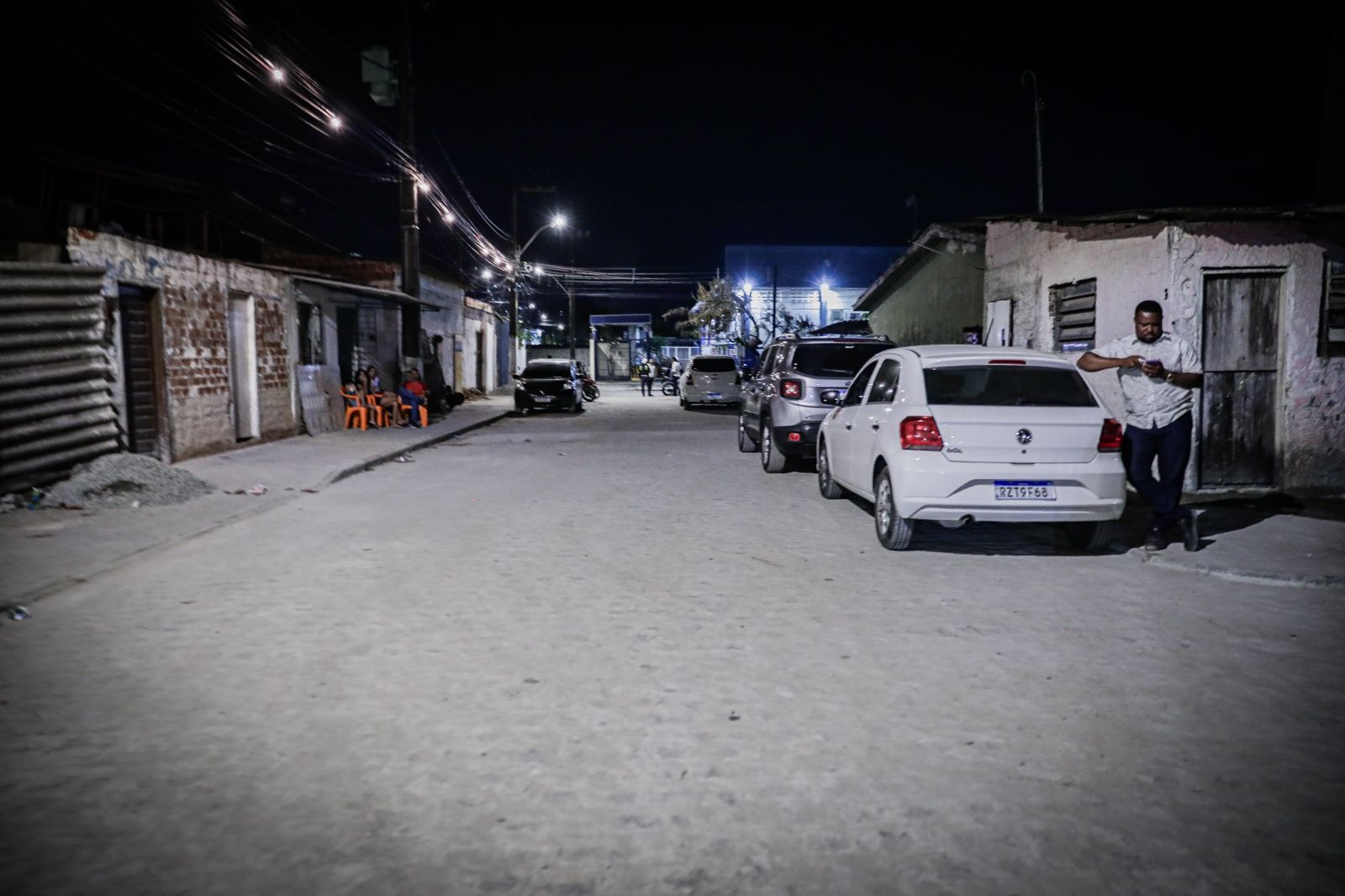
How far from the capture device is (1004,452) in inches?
310

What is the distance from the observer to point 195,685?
16.1 ft

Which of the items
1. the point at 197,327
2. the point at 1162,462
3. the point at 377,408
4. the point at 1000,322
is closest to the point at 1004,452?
the point at 1162,462

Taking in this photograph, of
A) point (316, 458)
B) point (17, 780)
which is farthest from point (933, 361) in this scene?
point (316, 458)

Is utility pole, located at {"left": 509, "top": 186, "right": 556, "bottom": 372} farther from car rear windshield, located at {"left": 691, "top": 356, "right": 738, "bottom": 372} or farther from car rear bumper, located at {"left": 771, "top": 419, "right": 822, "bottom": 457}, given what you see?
car rear bumper, located at {"left": 771, "top": 419, "right": 822, "bottom": 457}

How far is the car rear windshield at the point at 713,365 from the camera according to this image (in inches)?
1314

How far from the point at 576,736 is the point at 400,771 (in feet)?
2.45

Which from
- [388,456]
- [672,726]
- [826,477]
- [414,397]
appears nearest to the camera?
[672,726]

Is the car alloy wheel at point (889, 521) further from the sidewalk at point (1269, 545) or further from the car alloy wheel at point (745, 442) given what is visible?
the car alloy wheel at point (745, 442)

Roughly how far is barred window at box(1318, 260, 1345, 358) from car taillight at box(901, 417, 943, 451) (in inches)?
245

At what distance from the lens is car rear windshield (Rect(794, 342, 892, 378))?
13.3 meters

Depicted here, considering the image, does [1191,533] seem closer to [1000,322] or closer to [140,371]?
[1000,322]

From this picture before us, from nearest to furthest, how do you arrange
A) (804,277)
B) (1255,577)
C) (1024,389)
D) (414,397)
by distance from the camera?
(1255,577), (1024,389), (414,397), (804,277)

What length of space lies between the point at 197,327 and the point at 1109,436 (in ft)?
43.5

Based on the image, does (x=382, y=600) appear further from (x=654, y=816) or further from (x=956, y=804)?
(x=956, y=804)
